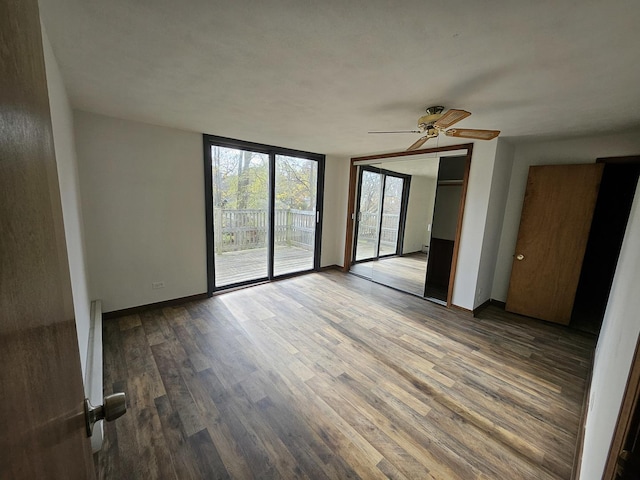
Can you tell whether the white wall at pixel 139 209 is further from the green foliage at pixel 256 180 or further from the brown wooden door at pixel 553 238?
the brown wooden door at pixel 553 238

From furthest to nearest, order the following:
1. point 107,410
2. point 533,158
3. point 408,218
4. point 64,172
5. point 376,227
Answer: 1. point 408,218
2. point 376,227
3. point 533,158
4. point 64,172
5. point 107,410

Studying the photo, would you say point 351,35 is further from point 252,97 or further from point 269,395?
point 269,395

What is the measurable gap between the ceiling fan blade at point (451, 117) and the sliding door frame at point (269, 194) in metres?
2.49

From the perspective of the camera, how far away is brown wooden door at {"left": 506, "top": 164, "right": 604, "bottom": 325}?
2910 mm

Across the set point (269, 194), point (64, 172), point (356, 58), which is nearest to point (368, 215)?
point (269, 194)

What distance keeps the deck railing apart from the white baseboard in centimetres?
156

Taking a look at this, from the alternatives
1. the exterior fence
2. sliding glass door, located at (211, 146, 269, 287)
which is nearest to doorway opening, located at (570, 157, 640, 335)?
the exterior fence

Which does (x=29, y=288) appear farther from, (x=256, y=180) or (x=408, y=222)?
(x=408, y=222)

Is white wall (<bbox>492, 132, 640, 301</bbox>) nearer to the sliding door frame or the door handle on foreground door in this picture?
the sliding door frame

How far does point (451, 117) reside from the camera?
1.82 metres

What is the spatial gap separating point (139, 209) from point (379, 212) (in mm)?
3957

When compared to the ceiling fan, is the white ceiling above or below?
above

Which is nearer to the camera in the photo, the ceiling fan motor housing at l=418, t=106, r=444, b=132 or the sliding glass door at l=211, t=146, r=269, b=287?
the ceiling fan motor housing at l=418, t=106, r=444, b=132

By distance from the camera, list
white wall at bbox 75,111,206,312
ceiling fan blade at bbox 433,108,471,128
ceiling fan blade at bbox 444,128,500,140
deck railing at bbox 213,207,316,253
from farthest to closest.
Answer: deck railing at bbox 213,207,316,253
white wall at bbox 75,111,206,312
ceiling fan blade at bbox 444,128,500,140
ceiling fan blade at bbox 433,108,471,128
